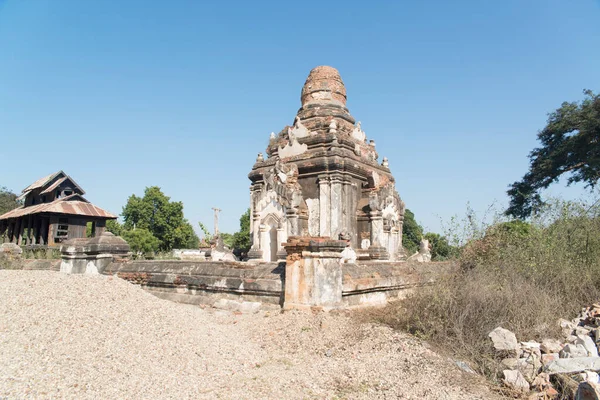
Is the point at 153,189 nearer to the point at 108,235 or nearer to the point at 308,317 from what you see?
the point at 108,235

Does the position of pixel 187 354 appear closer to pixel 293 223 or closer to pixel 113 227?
pixel 293 223

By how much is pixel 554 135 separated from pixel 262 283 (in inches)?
806

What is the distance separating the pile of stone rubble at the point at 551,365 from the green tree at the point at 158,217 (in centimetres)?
3714

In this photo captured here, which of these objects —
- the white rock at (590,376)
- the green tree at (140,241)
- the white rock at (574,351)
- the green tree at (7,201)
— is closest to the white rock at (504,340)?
the white rock at (574,351)

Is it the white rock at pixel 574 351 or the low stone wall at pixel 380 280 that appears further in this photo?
the low stone wall at pixel 380 280

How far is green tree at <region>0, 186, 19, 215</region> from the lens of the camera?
4179 centimetres

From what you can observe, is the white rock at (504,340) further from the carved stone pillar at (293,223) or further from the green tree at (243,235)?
the green tree at (243,235)

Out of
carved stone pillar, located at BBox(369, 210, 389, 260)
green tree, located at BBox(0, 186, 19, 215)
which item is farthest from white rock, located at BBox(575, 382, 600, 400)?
green tree, located at BBox(0, 186, 19, 215)

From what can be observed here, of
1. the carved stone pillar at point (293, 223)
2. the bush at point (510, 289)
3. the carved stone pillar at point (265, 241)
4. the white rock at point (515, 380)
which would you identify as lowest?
the white rock at point (515, 380)

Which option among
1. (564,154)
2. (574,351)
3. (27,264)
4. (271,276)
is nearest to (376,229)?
(271,276)

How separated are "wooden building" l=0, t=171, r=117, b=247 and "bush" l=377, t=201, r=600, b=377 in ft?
66.6

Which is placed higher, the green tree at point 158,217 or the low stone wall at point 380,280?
the green tree at point 158,217

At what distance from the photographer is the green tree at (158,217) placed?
128 ft

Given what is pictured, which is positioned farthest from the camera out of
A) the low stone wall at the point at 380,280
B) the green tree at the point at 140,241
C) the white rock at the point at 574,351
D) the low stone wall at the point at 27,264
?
the green tree at the point at 140,241
